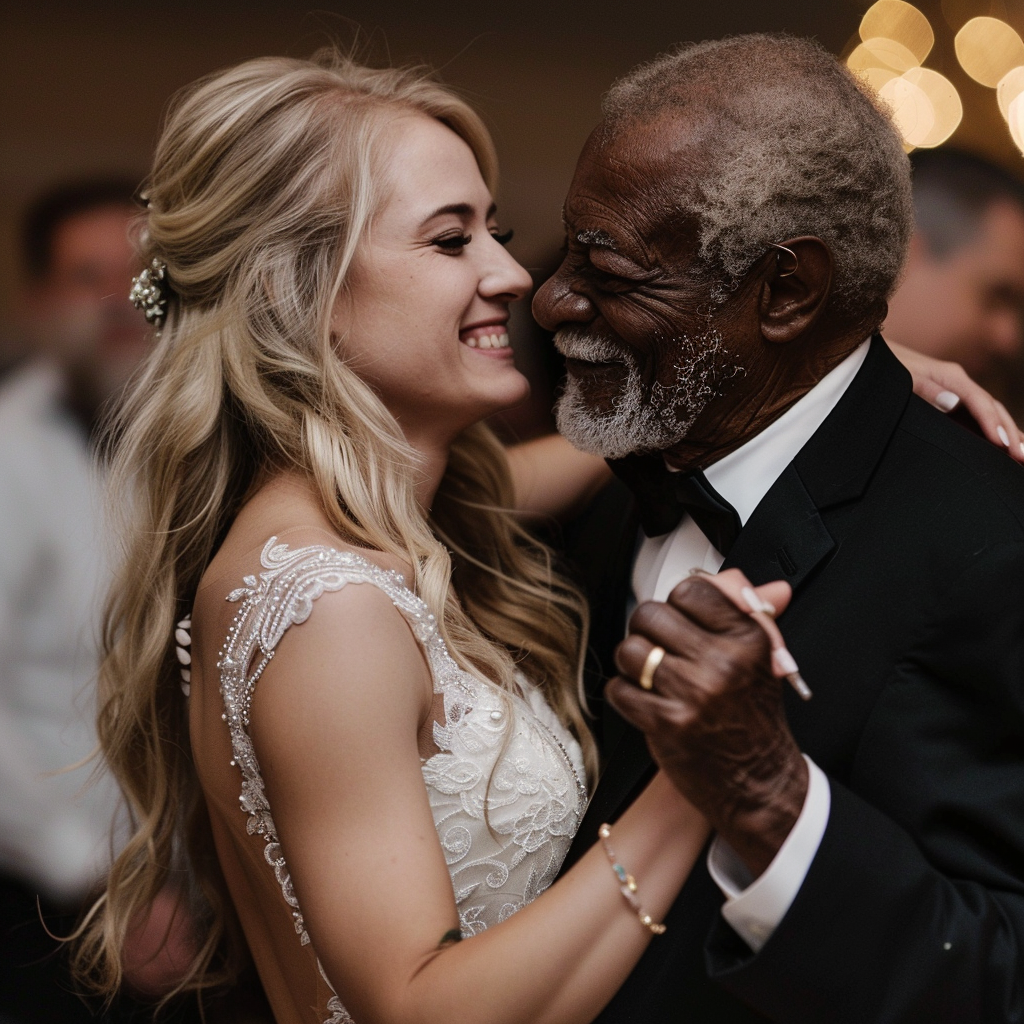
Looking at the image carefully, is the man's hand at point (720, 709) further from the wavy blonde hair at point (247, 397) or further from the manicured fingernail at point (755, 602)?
the wavy blonde hair at point (247, 397)

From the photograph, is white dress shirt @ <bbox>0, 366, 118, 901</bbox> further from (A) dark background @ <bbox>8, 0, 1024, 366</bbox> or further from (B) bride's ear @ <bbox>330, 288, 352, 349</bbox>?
(B) bride's ear @ <bbox>330, 288, 352, 349</bbox>

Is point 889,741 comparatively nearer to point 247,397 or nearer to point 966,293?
point 247,397

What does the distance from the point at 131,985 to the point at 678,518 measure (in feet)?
5.26

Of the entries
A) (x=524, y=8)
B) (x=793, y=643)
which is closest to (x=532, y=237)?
(x=524, y=8)

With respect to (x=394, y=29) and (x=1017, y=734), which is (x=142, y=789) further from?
(x=394, y=29)

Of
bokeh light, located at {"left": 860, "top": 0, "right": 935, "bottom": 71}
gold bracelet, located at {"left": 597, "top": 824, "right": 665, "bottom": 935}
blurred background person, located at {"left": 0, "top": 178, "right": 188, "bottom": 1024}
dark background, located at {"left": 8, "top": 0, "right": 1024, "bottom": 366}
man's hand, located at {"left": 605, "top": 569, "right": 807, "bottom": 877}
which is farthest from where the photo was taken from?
dark background, located at {"left": 8, "top": 0, "right": 1024, "bottom": 366}

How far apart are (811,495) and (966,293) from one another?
80.0 inches

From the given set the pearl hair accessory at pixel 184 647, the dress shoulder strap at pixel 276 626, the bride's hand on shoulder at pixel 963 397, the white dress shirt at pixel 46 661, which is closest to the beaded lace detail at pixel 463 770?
the dress shoulder strap at pixel 276 626

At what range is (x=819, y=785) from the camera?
146 cm

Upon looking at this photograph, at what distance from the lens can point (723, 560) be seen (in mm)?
1943

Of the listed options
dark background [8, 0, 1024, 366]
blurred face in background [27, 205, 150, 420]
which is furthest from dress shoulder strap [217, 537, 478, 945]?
dark background [8, 0, 1024, 366]

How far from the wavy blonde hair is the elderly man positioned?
371 millimetres

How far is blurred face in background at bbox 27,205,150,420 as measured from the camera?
412 centimetres

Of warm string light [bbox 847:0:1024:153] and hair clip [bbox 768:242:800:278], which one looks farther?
warm string light [bbox 847:0:1024:153]
